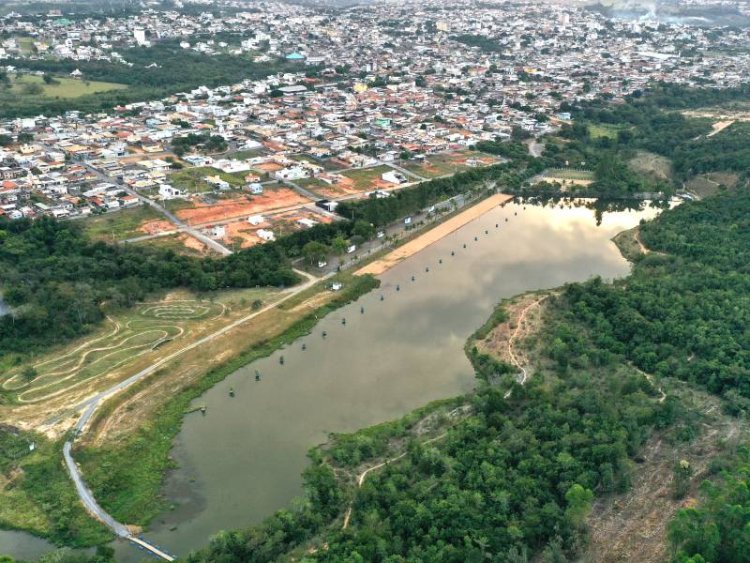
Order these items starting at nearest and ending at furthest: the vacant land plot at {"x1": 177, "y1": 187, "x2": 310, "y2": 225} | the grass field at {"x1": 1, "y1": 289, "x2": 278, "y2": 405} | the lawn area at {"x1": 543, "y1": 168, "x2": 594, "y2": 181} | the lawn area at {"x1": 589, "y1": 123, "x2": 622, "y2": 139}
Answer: the grass field at {"x1": 1, "y1": 289, "x2": 278, "y2": 405}, the vacant land plot at {"x1": 177, "y1": 187, "x2": 310, "y2": 225}, the lawn area at {"x1": 543, "y1": 168, "x2": 594, "y2": 181}, the lawn area at {"x1": 589, "y1": 123, "x2": 622, "y2": 139}

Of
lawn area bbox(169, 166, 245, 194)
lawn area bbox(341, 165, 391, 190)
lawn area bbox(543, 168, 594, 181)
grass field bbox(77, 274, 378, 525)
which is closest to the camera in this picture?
grass field bbox(77, 274, 378, 525)

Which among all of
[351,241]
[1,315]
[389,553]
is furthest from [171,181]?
[389,553]

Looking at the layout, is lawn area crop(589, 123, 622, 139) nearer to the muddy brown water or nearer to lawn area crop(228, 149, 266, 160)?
the muddy brown water

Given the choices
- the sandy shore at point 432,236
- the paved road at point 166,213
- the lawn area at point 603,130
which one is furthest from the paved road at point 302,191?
the lawn area at point 603,130

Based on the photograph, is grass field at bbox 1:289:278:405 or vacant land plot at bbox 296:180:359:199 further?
vacant land plot at bbox 296:180:359:199

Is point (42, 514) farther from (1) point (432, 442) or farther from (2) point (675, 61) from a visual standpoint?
(2) point (675, 61)

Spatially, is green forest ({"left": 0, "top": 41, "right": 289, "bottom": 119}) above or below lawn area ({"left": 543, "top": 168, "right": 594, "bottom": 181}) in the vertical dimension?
above

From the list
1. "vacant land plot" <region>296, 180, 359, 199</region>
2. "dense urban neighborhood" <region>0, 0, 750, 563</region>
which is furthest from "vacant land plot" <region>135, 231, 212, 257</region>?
"vacant land plot" <region>296, 180, 359, 199</region>
